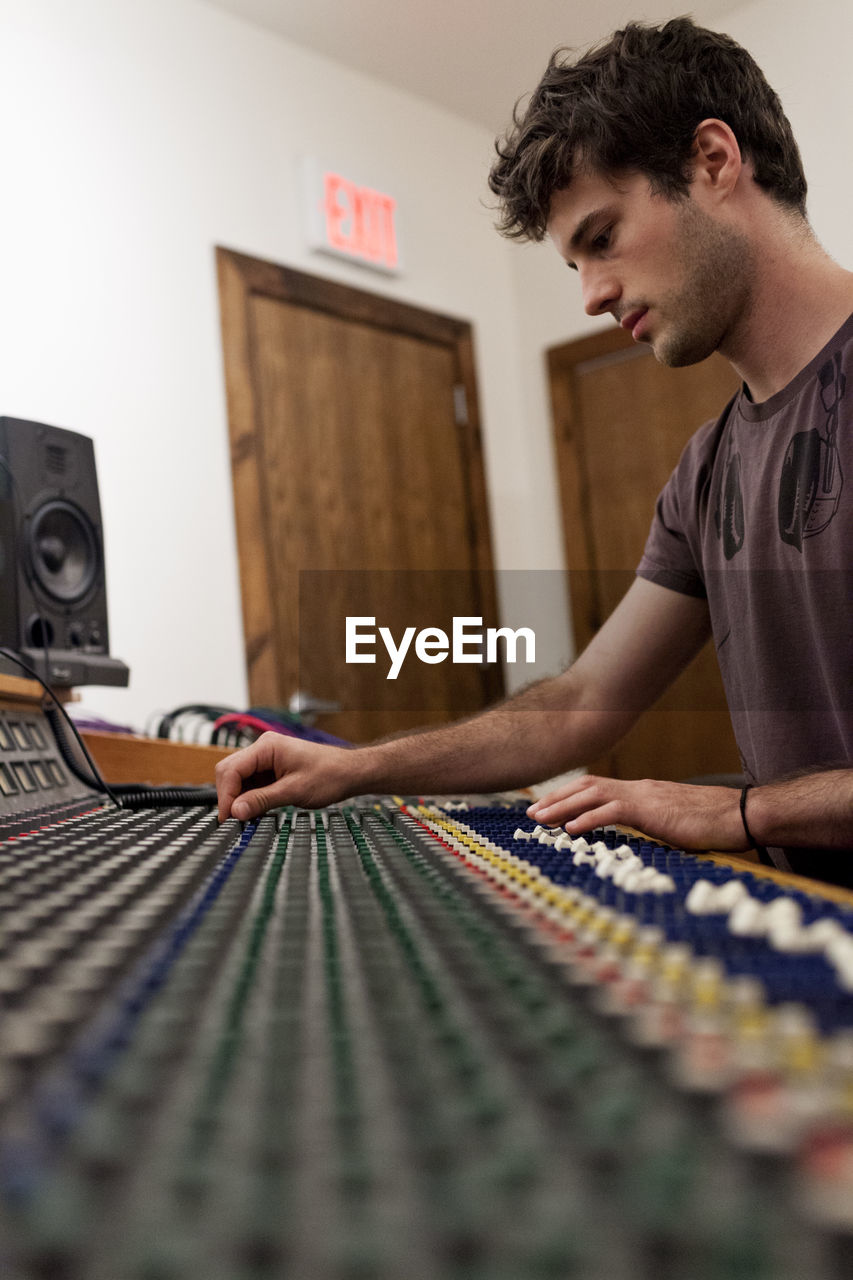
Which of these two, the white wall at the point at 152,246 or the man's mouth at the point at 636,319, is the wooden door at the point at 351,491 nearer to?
the white wall at the point at 152,246

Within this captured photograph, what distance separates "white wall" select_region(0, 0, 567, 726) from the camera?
3.08 meters

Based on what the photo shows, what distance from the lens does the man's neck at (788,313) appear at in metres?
1.44

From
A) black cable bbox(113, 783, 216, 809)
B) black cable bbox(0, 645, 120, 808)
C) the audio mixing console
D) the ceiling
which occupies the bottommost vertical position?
black cable bbox(113, 783, 216, 809)

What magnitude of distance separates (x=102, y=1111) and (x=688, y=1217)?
0.40 ft

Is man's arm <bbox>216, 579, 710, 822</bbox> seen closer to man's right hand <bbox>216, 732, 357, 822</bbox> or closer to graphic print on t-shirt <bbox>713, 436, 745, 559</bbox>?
man's right hand <bbox>216, 732, 357, 822</bbox>

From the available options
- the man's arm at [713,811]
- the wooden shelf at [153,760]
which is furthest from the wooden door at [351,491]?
the man's arm at [713,811]

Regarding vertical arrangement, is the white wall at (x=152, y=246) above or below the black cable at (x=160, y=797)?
above

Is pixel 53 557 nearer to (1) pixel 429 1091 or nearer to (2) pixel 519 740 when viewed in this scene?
(2) pixel 519 740

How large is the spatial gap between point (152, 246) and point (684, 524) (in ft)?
7.82

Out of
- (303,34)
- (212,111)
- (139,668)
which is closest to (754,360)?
(139,668)

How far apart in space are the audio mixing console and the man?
85 cm

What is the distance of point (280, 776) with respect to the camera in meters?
1.16

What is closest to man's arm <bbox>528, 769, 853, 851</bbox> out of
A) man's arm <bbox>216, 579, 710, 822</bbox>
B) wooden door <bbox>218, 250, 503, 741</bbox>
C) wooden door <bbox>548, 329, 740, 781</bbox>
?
man's arm <bbox>216, 579, 710, 822</bbox>

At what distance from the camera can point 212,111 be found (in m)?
3.64
